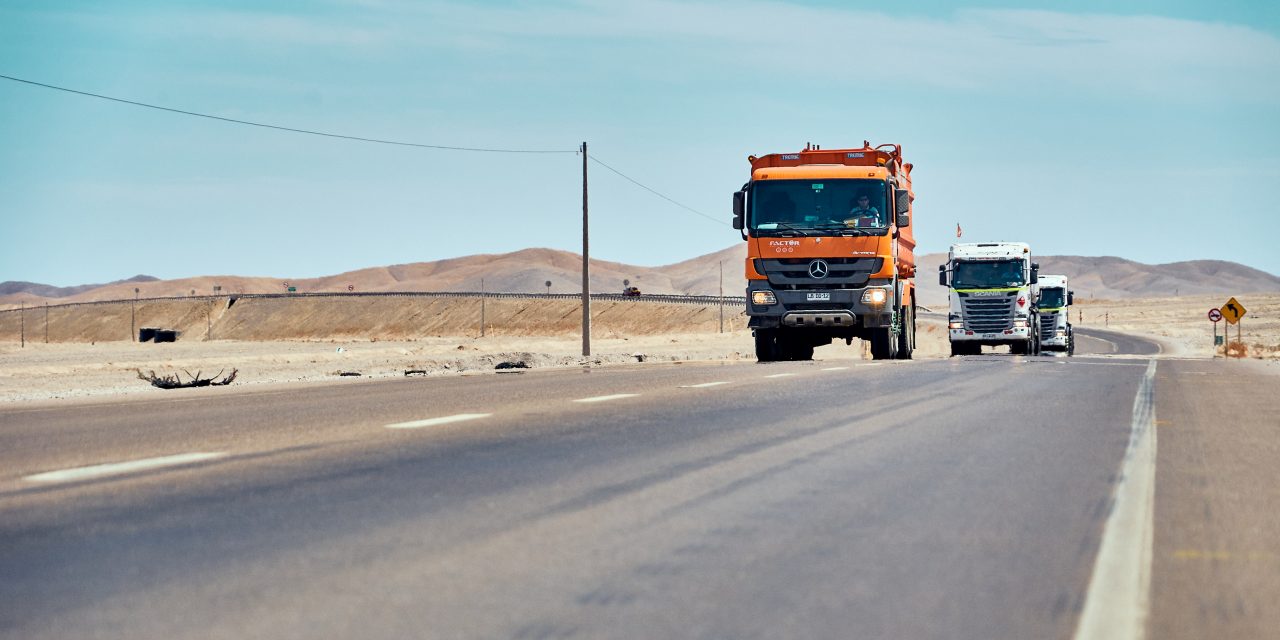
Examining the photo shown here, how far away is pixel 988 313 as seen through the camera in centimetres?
4350

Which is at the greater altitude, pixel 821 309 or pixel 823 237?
pixel 823 237

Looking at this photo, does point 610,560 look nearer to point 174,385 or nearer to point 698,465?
point 698,465

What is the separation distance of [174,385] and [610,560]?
19085mm

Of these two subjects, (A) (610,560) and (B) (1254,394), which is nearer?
(A) (610,560)

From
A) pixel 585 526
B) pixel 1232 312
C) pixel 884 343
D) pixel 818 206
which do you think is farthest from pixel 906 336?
pixel 1232 312

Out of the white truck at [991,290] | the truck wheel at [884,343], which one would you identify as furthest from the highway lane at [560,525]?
the white truck at [991,290]

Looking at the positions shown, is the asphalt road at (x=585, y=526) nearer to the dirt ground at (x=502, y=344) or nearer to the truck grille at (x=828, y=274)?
the truck grille at (x=828, y=274)

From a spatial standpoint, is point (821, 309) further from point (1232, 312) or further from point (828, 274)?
point (1232, 312)

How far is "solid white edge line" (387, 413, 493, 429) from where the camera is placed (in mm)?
11297

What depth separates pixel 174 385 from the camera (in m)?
22.9

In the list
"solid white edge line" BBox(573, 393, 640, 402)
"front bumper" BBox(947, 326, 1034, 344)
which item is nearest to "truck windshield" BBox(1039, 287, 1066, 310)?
"front bumper" BBox(947, 326, 1034, 344)

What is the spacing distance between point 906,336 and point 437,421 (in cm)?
2133

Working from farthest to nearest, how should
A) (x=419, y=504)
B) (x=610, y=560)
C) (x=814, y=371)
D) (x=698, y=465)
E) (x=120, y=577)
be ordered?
(x=814, y=371) < (x=698, y=465) < (x=419, y=504) < (x=610, y=560) < (x=120, y=577)

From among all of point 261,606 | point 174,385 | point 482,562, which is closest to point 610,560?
point 482,562
